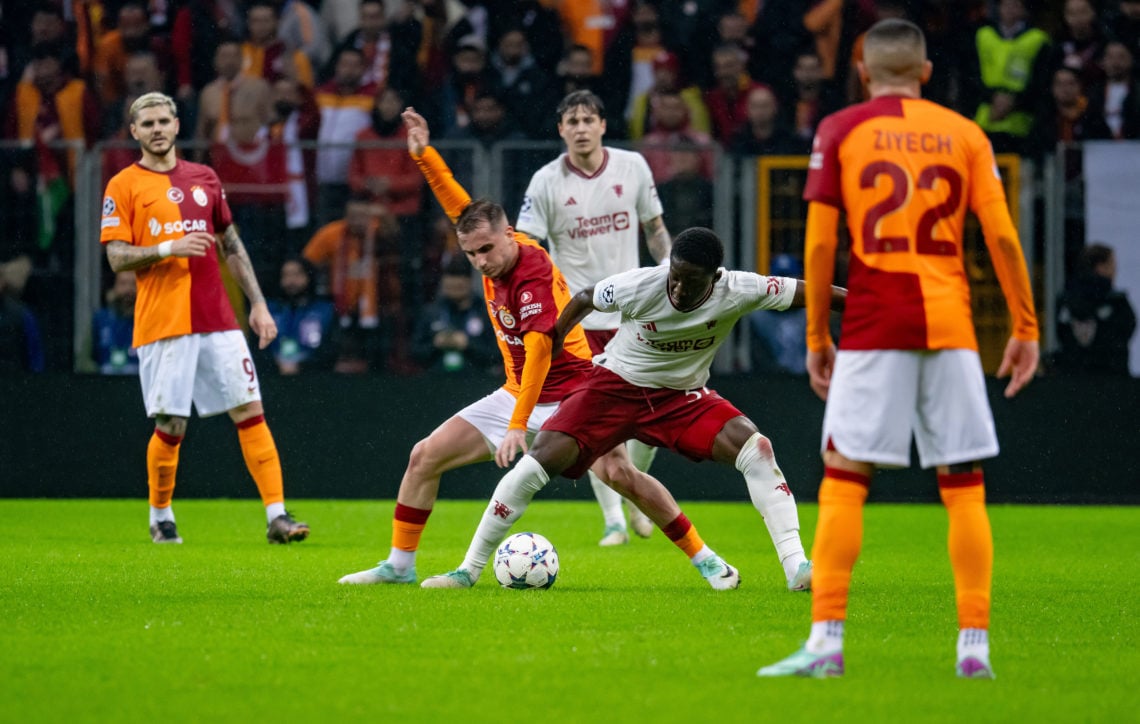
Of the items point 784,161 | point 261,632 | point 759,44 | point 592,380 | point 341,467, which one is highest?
point 759,44

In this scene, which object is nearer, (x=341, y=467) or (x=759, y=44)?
(x=341, y=467)

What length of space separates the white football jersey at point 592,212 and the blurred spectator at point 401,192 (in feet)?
11.0

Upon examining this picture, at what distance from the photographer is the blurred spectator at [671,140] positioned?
492 inches

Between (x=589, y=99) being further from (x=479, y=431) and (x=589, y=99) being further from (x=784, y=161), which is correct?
(x=784, y=161)

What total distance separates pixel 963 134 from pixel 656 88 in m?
9.38

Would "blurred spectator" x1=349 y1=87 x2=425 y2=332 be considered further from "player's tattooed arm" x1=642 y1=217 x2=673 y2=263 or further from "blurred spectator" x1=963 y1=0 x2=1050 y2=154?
"blurred spectator" x1=963 y1=0 x2=1050 y2=154

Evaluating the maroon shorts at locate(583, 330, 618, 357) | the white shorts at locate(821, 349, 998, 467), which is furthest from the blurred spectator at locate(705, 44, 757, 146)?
the white shorts at locate(821, 349, 998, 467)

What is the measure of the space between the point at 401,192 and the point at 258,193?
1.16 meters

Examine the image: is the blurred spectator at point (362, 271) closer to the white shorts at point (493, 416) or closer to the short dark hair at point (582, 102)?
the short dark hair at point (582, 102)

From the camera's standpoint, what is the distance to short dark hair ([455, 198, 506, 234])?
6941 mm

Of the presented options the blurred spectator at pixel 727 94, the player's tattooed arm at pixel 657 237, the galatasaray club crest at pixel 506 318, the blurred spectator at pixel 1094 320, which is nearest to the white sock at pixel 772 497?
the galatasaray club crest at pixel 506 318

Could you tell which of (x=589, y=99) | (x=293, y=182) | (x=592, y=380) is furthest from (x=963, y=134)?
(x=293, y=182)

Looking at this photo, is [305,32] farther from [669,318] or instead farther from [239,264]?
[669,318]

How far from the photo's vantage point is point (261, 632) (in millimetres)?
5695
